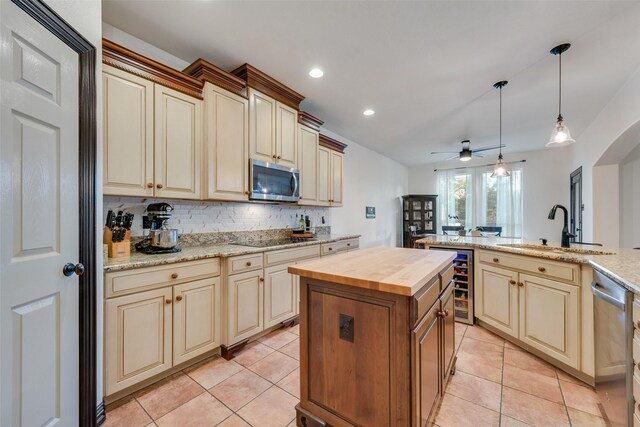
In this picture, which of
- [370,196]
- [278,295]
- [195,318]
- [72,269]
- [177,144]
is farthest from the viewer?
[370,196]

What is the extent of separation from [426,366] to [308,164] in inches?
102

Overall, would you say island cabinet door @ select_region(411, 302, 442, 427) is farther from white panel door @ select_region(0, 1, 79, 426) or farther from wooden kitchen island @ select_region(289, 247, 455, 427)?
white panel door @ select_region(0, 1, 79, 426)

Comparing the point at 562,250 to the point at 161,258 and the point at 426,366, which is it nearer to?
the point at 426,366

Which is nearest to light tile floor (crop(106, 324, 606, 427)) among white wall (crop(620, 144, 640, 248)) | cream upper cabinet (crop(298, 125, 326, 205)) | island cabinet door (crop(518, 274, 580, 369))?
island cabinet door (crop(518, 274, 580, 369))

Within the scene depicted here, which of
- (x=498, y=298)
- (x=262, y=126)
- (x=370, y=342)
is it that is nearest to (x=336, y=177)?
(x=262, y=126)

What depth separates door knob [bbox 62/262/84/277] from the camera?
130 cm

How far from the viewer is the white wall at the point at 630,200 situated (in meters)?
3.92

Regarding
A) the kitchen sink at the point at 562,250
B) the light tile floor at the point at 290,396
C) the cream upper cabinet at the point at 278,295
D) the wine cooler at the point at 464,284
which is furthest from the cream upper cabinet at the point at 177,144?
the kitchen sink at the point at 562,250

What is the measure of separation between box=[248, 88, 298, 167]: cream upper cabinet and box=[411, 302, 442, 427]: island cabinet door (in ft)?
6.84

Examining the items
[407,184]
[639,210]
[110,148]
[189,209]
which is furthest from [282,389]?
[407,184]

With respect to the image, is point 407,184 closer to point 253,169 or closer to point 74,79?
point 253,169

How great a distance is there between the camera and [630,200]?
13.0ft

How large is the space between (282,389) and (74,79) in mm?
2222

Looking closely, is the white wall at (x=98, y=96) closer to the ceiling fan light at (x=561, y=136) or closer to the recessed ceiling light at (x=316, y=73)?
the recessed ceiling light at (x=316, y=73)
